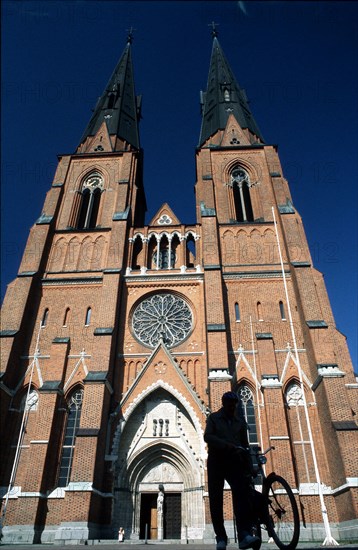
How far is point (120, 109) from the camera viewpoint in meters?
32.9

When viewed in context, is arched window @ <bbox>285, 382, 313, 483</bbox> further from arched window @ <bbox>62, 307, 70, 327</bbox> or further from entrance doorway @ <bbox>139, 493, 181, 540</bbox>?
arched window @ <bbox>62, 307, 70, 327</bbox>

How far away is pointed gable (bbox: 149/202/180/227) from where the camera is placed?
24.0 metres

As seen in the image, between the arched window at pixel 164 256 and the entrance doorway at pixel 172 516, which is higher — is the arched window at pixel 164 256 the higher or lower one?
the higher one

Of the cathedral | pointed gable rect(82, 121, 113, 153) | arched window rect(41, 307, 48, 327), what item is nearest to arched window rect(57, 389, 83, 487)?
the cathedral

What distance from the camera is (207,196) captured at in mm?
23594

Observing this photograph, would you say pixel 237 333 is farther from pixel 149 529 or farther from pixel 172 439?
pixel 149 529

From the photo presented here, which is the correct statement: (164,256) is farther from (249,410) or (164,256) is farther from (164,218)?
(249,410)

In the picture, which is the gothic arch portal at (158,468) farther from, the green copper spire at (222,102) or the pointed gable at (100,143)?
the green copper spire at (222,102)

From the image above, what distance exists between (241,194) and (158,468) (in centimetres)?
1664

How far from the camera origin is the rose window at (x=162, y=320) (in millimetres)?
19047

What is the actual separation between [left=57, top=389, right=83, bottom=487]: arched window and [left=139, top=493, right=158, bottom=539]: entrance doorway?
125 inches

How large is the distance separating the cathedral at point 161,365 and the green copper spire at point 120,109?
6.93 meters

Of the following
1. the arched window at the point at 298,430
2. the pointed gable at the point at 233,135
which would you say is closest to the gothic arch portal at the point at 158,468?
the arched window at the point at 298,430

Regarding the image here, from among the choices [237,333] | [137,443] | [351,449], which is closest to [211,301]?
[237,333]
